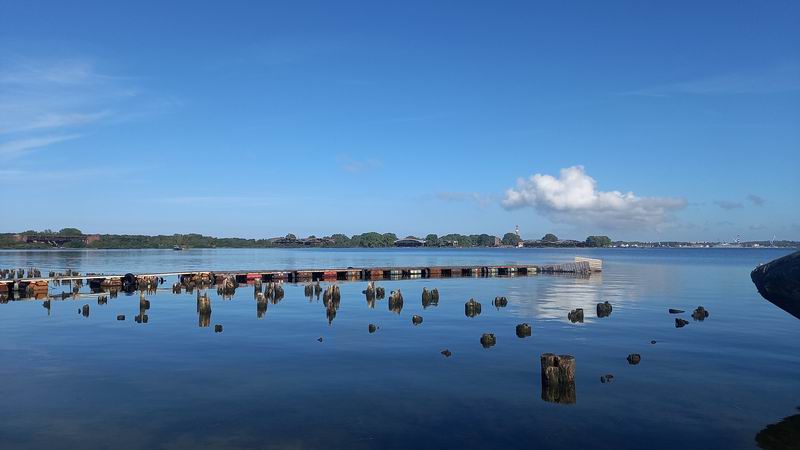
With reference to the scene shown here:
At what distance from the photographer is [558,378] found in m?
20.9

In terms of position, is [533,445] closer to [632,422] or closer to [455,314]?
[632,422]

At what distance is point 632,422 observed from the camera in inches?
721

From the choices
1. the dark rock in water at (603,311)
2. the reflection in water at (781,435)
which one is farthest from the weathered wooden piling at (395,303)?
the reflection in water at (781,435)

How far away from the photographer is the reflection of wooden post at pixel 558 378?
20.7 m

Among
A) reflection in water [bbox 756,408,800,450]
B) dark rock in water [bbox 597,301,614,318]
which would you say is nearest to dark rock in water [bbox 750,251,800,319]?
reflection in water [bbox 756,408,800,450]

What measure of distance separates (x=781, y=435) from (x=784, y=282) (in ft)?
16.2

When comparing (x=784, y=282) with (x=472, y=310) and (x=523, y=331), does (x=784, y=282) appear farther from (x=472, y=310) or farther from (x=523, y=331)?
(x=472, y=310)

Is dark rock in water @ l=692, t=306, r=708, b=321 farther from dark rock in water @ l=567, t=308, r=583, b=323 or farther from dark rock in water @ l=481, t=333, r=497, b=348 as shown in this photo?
dark rock in water @ l=481, t=333, r=497, b=348

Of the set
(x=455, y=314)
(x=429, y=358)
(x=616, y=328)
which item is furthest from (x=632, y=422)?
(x=455, y=314)

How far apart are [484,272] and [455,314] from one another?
51563mm

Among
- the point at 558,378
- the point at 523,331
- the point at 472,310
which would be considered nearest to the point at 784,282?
the point at 558,378

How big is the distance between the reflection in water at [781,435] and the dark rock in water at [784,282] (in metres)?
3.55

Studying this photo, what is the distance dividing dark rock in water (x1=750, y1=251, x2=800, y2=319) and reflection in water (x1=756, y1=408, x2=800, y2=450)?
3.55 meters

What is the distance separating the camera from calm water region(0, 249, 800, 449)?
679 inches
